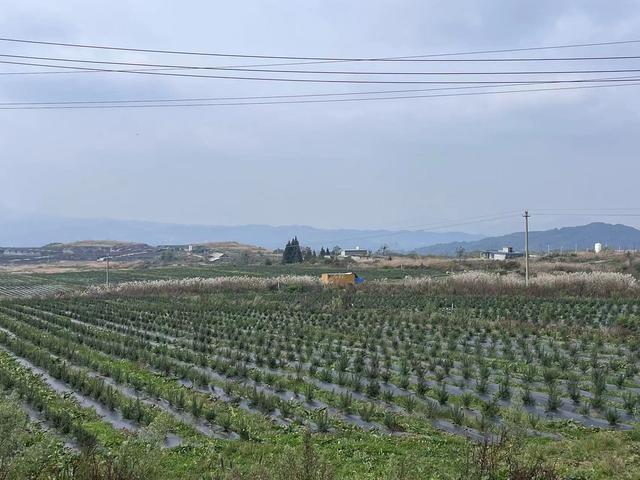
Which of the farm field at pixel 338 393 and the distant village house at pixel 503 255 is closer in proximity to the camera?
the farm field at pixel 338 393

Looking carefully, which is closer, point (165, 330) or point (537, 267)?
point (165, 330)

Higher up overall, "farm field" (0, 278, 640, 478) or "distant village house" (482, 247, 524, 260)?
"distant village house" (482, 247, 524, 260)

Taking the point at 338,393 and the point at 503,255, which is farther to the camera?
the point at 503,255

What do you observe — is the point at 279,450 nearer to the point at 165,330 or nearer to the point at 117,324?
the point at 165,330

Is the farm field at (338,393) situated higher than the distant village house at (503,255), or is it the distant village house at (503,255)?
the distant village house at (503,255)

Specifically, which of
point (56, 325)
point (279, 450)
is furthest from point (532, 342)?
point (56, 325)

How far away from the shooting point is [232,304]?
28.4 meters

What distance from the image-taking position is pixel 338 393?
33.3 ft

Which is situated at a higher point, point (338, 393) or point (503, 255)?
point (503, 255)

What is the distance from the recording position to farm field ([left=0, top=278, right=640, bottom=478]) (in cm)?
651

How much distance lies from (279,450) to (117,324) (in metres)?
16.4

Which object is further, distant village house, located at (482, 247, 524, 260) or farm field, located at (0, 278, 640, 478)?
distant village house, located at (482, 247, 524, 260)

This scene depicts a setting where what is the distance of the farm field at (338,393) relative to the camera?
256 inches

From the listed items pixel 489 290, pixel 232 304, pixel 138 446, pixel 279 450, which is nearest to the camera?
pixel 138 446
